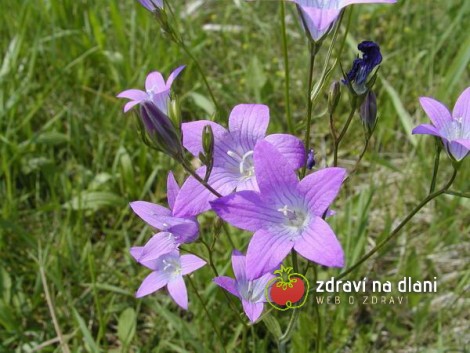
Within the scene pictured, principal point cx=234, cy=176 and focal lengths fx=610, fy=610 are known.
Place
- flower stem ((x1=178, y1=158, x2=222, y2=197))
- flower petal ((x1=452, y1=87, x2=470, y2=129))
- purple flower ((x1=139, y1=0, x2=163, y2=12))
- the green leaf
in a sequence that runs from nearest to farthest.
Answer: flower stem ((x1=178, y1=158, x2=222, y2=197))
flower petal ((x1=452, y1=87, x2=470, y2=129))
purple flower ((x1=139, y1=0, x2=163, y2=12))
the green leaf

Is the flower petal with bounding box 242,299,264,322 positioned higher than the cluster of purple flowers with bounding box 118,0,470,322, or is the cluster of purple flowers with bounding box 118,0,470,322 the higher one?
the cluster of purple flowers with bounding box 118,0,470,322

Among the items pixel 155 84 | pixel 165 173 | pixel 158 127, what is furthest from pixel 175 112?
pixel 165 173

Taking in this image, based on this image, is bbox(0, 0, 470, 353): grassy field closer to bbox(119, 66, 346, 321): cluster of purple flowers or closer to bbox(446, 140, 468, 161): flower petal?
bbox(119, 66, 346, 321): cluster of purple flowers

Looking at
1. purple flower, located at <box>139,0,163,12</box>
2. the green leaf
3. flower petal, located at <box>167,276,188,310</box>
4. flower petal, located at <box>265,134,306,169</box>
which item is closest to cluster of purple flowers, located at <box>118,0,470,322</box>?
flower petal, located at <box>265,134,306,169</box>

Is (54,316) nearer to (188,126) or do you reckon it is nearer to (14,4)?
(188,126)

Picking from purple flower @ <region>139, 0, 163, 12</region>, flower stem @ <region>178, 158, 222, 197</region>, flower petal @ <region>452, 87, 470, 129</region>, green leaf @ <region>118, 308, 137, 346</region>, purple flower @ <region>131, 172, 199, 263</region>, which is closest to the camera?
flower stem @ <region>178, 158, 222, 197</region>

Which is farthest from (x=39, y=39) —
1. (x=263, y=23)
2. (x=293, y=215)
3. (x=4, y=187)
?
(x=293, y=215)

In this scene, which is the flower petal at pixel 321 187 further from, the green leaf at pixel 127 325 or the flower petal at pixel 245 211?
the green leaf at pixel 127 325

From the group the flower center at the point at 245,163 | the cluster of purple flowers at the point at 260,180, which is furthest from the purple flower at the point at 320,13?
the flower center at the point at 245,163
